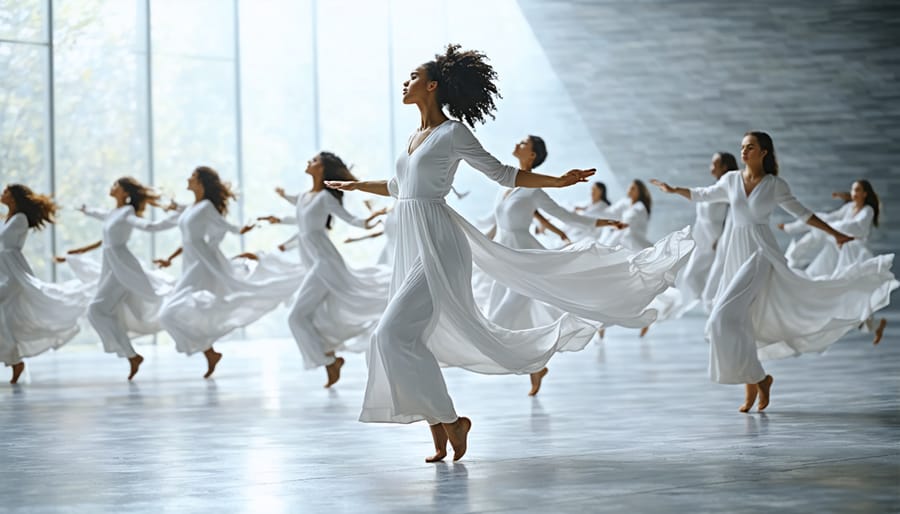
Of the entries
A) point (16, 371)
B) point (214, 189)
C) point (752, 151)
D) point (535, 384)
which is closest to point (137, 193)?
point (214, 189)

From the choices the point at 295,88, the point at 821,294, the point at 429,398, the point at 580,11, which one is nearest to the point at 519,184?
the point at 429,398

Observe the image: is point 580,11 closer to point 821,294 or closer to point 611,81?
point 611,81

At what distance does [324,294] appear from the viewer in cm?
1097

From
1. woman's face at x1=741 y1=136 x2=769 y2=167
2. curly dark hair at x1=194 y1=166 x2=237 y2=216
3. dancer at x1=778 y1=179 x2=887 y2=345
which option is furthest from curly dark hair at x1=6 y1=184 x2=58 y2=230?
dancer at x1=778 y1=179 x2=887 y2=345

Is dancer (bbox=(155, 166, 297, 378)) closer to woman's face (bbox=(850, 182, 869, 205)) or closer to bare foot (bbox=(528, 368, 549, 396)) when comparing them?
bare foot (bbox=(528, 368, 549, 396))

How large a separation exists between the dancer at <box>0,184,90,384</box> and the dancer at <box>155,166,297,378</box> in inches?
37.5

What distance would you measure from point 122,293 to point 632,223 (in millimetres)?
7215

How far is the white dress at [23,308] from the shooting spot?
36.8 feet

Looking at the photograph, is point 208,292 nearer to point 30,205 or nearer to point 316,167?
point 30,205

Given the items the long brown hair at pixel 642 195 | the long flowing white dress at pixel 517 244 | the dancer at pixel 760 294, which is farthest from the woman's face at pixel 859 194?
the long flowing white dress at pixel 517 244

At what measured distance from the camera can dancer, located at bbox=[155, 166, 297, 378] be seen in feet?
37.7

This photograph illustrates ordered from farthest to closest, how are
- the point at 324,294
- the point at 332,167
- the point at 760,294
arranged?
1. the point at 324,294
2. the point at 332,167
3. the point at 760,294

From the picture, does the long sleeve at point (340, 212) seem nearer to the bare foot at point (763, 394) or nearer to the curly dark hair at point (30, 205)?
the curly dark hair at point (30, 205)

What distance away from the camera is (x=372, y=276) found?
38.1ft
